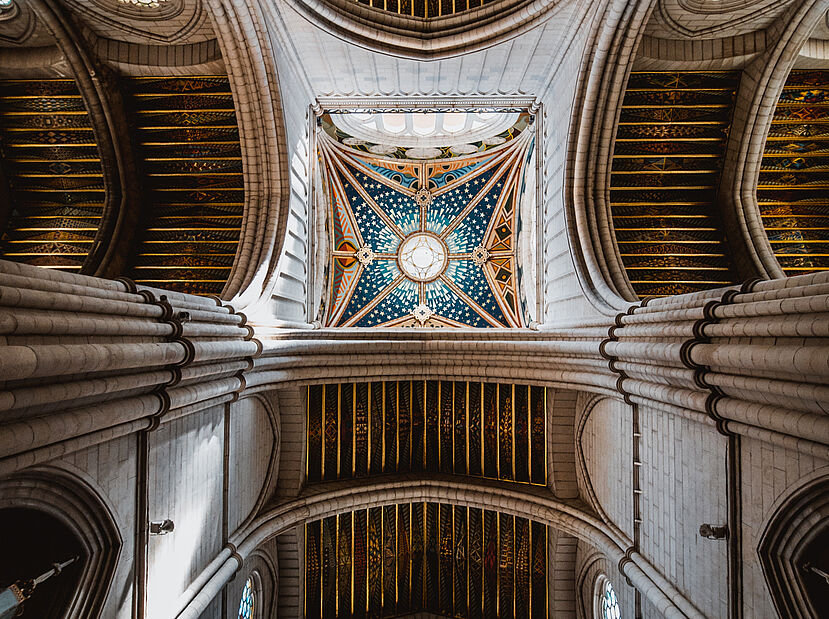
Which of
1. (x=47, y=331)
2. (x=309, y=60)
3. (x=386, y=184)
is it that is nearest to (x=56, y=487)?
(x=47, y=331)

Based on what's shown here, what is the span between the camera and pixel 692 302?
542 centimetres

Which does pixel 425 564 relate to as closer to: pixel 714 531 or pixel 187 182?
pixel 714 531

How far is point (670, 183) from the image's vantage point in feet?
35.3

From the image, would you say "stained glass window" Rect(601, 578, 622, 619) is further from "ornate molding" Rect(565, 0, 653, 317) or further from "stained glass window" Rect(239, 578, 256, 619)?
"stained glass window" Rect(239, 578, 256, 619)

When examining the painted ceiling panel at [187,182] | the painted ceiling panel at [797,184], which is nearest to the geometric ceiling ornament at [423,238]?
the painted ceiling panel at [187,182]

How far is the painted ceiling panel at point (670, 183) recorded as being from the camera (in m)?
10.0

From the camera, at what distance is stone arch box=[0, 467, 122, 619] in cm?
405

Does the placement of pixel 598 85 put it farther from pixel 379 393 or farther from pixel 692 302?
pixel 379 393

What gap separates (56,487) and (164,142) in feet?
27.9

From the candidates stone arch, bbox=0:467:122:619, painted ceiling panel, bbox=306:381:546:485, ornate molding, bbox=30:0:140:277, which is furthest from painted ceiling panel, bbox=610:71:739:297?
ornate molding, bbox=30:0:140:277

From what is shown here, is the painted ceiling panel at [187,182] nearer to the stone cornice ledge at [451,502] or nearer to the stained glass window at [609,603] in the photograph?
the stone cornice ledge at [451,502]

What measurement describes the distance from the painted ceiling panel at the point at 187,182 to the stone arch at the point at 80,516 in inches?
260

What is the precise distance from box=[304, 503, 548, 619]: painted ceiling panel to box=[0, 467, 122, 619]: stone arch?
22.7 ft

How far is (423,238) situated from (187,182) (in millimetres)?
7227
